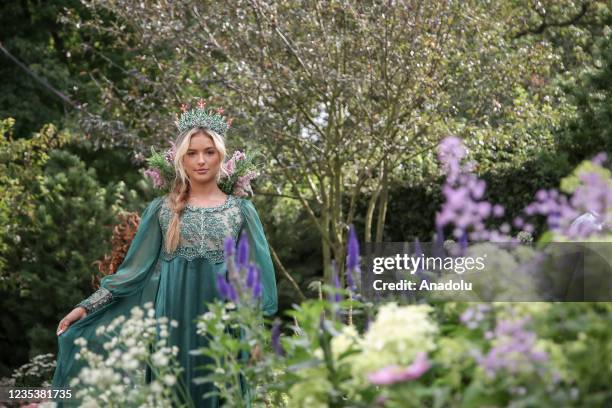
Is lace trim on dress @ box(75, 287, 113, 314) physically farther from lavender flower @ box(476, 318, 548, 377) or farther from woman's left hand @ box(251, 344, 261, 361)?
lavender flower @ box(476, 318, 548, 377)

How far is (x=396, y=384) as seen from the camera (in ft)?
6.56

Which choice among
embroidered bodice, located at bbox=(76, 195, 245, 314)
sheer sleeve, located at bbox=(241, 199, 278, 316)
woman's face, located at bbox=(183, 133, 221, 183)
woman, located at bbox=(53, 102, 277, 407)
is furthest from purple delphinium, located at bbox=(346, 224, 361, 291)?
woman's face, located at bbox=(183, 133, 221, 183)

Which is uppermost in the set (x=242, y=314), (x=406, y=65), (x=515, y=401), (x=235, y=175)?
(x=406, y=65)

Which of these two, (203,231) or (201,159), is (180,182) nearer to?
(201,159)

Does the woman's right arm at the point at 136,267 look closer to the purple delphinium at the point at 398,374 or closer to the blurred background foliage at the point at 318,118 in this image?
the purple delphinium at the point at 398,374

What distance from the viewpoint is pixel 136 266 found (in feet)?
15.6

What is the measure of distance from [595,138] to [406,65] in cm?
186

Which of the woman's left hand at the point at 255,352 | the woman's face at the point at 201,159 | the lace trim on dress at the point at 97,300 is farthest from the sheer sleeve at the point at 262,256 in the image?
the woman's left hand at the point at 255,352

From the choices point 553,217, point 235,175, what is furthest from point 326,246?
point 553,217

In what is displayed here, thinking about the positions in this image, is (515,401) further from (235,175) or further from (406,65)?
(406,65)

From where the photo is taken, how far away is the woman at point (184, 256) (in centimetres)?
464

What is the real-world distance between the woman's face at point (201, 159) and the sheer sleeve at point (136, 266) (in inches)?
9.5

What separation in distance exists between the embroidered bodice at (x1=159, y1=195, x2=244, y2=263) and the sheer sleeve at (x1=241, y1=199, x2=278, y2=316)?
4cm

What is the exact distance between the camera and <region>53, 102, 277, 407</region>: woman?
4.64m
